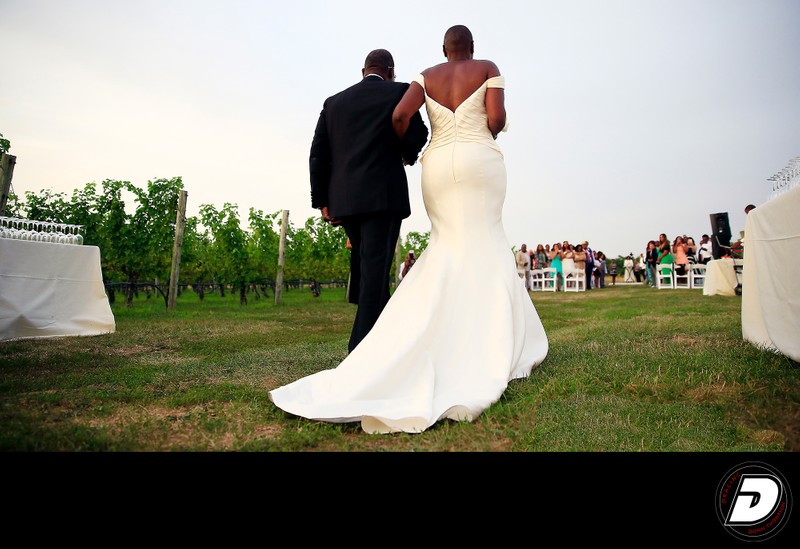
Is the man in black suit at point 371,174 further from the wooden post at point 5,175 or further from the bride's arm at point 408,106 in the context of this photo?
the wooden post at point 5,175

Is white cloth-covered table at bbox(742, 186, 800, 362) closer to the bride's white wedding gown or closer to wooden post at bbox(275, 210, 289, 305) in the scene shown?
the bride's white wedding gown

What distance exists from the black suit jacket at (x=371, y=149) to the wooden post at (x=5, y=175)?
4.95 meters

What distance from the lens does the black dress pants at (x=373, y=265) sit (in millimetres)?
3395

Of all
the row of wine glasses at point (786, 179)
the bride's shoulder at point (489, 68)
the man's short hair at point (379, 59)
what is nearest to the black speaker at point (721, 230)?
the row of wine glasses at point (786, 179)

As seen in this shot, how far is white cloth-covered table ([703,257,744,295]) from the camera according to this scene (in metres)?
12.2

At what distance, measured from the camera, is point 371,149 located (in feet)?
11.4

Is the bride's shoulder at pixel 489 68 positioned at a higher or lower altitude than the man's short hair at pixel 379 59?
lower
